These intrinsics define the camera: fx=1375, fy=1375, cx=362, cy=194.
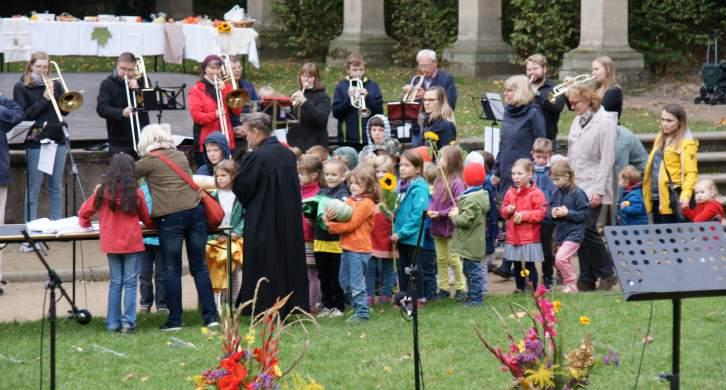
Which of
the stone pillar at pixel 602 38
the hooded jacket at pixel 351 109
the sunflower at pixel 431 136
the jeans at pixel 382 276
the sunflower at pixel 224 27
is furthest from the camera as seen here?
the stone pillar at pixel 602 38

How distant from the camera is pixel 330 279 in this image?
11.5 metres

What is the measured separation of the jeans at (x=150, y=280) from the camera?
11617 mm

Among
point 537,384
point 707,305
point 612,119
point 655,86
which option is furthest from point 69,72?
point 537,384

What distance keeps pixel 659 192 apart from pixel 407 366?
397 cm

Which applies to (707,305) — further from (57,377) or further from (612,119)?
(57,377)

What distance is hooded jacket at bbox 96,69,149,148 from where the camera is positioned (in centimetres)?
1435

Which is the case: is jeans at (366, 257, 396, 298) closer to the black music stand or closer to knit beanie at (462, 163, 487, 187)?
knit beanie at (462, 163, 487, 187)

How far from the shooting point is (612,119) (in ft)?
41.7

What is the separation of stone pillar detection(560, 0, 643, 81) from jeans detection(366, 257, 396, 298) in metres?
11.7

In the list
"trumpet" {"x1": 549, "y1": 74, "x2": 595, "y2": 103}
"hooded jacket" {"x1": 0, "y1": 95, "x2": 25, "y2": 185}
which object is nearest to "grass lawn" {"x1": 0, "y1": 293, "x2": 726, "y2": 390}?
"hooded jacket" {"x1": 0, "y1": 95, "x2": 25, "y2": 185}

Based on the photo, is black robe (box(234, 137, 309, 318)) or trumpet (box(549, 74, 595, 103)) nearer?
black robe (box(234, 137, 309, 318))

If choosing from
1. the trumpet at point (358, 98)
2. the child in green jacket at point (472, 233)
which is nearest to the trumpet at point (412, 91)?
the trumpet at point (358, 98)

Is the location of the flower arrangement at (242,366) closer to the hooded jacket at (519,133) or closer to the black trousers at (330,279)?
the black trousers at (330,279)

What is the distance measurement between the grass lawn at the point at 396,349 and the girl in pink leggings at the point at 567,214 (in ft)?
1.96
